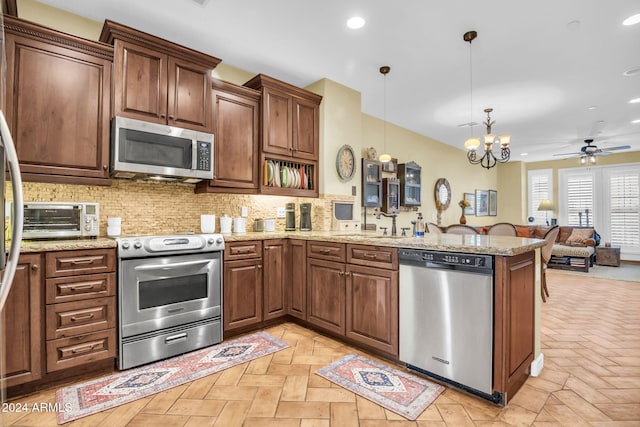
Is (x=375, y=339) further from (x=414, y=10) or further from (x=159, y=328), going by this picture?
(x=414, y=10)

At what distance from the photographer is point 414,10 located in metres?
2.67

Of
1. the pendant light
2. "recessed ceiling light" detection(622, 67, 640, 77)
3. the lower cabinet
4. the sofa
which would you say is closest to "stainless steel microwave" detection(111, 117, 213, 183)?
the lower cabinet

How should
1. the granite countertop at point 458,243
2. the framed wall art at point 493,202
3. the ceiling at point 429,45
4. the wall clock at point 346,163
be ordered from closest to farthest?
1. the granite countertop at point 458,243
2. the ceiling at point 429,45
3. the wall clock at point 346,163
4. the framed wall art at point 493,202

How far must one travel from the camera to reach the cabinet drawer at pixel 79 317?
81.7 inches

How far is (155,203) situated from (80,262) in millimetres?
993

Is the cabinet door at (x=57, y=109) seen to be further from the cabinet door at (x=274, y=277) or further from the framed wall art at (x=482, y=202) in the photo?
the framed wall art at (x=482, y=202)

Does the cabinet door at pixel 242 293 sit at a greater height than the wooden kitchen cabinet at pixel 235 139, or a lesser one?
lesser

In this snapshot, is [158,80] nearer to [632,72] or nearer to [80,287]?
[80,287]

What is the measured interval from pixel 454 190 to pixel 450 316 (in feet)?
20.5

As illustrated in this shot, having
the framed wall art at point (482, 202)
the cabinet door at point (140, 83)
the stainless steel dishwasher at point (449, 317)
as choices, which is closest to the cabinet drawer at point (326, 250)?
the stainless steel dishwasher at point (449, 317)

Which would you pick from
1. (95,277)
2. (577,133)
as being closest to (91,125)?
(95,277)

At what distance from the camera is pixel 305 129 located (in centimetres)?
384

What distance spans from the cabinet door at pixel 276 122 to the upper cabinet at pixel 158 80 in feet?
2.05

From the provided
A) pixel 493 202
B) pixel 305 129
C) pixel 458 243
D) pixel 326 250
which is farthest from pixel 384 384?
pixel 493 202
